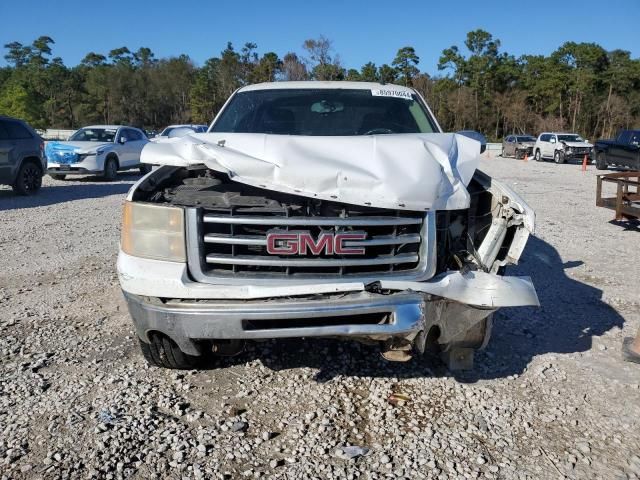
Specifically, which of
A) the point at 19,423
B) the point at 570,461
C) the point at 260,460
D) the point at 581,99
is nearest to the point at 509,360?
the point at 570,461

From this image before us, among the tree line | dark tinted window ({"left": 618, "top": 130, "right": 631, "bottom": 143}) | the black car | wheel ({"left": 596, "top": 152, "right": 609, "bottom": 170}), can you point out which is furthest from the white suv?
the tree line

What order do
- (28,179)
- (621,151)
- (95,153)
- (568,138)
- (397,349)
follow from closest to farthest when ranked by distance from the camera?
(397,349), (28,179), (95,153), (621,151), (568,138)

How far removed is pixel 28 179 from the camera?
1223 cm

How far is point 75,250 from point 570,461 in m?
6.09

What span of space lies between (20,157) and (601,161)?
21824mm

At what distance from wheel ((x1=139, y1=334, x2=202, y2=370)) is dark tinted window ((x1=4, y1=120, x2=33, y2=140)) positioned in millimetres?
10467

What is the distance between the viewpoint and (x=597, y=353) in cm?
391

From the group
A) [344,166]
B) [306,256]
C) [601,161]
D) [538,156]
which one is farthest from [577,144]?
[306,256]

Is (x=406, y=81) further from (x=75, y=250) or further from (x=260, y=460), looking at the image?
(x=260, y=460)

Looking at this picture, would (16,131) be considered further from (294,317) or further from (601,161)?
(601,161)

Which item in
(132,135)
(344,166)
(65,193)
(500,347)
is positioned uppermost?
(132,135)

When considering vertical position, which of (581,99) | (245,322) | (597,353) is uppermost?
(581,99)

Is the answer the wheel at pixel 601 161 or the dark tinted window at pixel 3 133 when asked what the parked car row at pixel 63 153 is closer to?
the dark tinted window at pixel 3 133

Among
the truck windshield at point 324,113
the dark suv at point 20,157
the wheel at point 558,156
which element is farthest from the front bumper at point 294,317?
the wheel at point 558,156
